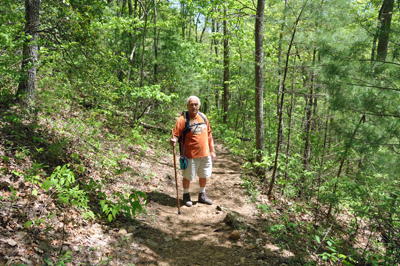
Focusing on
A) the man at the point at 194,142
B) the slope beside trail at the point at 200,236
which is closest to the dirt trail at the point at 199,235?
the slope beside trail at the point at 200,236

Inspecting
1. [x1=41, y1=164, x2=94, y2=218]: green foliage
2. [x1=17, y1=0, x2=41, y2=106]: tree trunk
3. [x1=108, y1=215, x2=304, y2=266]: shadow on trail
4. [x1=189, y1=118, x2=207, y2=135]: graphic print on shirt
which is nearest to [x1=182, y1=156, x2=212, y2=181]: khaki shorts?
[x1=189, y1=118, x2=207, y2=135]: graphic print on shirt

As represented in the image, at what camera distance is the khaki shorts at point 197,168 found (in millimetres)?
5121

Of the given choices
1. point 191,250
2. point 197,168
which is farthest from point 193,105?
point 191,250

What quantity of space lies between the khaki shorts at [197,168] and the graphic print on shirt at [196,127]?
2.03 feet

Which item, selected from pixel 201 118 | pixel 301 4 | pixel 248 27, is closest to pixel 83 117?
pixel 201 118

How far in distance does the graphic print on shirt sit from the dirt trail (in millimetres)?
1698

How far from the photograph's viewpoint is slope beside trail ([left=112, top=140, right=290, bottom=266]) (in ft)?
11.3

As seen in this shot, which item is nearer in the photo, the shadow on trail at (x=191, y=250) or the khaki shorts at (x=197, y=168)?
the shadow on trail at (x=191, y=250)

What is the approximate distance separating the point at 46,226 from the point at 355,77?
536cm

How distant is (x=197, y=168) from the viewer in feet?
17.2

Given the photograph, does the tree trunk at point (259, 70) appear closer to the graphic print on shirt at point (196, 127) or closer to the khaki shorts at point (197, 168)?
the khaki shorts at point (197, 168)

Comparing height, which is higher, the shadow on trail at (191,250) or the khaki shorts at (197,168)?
the khaki shorts at (197,168)

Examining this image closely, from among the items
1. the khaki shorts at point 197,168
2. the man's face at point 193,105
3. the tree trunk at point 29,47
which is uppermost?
the tree trunk at point 29,47

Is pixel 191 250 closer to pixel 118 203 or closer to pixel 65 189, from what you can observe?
pixel 118 203
